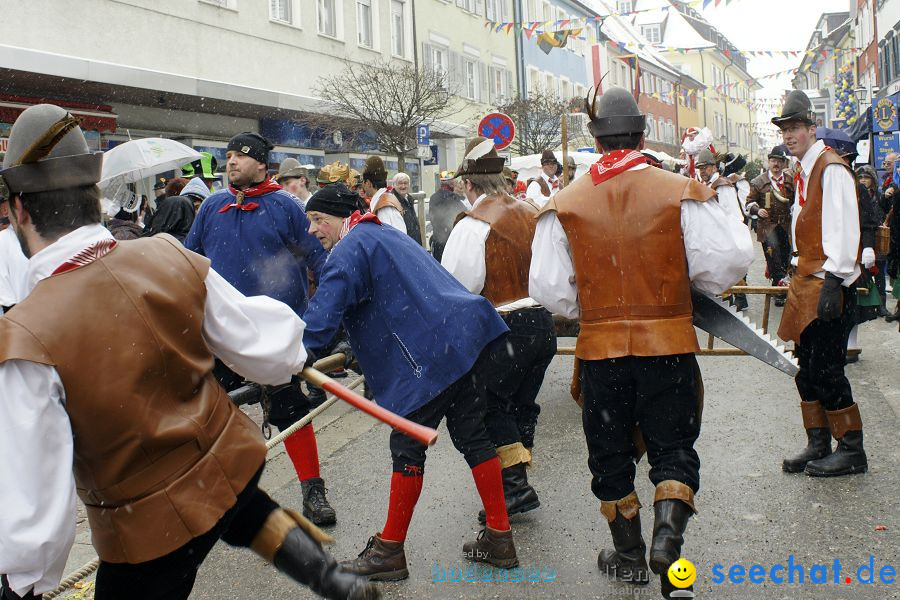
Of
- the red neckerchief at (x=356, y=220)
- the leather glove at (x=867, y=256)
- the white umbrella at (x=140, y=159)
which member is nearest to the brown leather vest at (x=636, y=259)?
the red neckerchief at (x=356, y=220)

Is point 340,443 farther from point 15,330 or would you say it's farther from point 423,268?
point 15,330

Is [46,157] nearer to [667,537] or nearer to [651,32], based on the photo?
[667,537]

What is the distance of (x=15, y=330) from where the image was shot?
6.79 feet

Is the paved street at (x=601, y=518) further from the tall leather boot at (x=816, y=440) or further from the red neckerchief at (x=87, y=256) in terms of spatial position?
the red neckerchief at (x=87, y=256)

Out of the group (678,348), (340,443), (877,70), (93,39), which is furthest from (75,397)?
(877,70)

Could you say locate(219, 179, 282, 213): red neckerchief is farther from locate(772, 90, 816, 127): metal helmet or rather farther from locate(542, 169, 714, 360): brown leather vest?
locate(772, 90, 816, 127): metal helmet

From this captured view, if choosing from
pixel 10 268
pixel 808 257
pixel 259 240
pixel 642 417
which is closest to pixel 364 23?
pixel 10 268

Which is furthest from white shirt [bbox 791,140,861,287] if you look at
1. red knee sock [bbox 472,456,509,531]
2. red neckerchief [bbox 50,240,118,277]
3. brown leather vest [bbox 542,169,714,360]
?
red neckerchief [bbox 50,240,118,277]

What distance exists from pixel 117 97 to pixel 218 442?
1501cm

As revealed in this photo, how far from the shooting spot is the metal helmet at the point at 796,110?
16.0ft

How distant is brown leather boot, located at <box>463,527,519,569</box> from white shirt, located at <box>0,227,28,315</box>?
3305mm

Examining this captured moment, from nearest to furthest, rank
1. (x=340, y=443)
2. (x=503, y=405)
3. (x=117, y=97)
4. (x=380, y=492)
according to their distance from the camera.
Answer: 1. (x=503, y=405)
2. (x=380, y=492)
3. (x=340, y=443)
4. (x=117, y=97)

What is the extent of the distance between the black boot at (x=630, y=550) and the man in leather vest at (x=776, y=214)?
29.2 ft

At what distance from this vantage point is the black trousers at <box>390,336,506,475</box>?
3.83m
